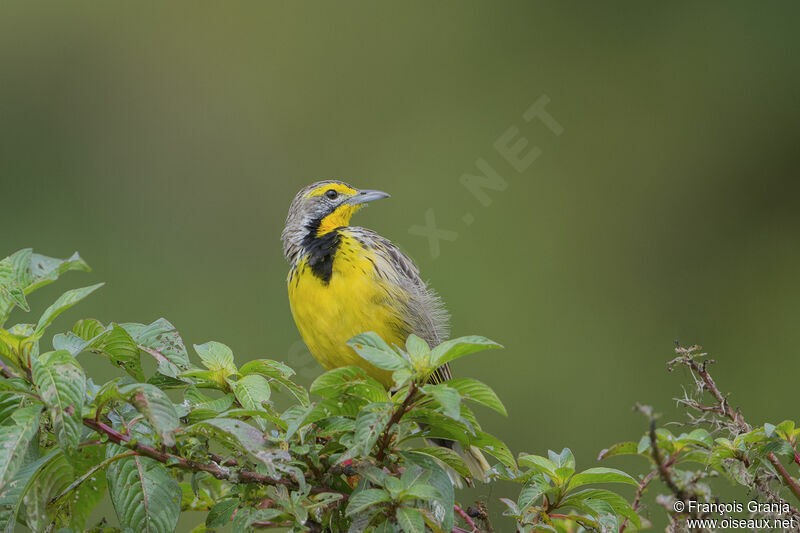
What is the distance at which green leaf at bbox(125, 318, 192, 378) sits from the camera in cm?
192

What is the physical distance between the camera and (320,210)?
12.4 feet

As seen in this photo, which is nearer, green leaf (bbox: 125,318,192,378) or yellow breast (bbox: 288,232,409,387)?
green leaf (bbox: 125,318,192,378)

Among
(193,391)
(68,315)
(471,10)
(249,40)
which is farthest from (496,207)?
(193,391)

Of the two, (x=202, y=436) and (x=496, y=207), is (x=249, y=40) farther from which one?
(x=202, y=436)

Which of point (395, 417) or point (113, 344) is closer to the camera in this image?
point (395, 417)

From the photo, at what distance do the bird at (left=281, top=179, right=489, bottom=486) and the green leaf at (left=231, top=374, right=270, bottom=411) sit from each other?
1.12 metres

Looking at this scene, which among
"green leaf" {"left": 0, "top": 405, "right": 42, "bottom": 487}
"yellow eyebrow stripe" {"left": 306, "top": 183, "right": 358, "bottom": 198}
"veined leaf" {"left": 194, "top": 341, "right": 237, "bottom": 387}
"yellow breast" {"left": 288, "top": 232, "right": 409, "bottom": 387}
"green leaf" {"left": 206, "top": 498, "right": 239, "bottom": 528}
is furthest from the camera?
"yellow eyebrow stripe" {"left": 306, "top": 183, "right": 358, "bottom": 198}

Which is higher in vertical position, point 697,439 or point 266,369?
point 266,369

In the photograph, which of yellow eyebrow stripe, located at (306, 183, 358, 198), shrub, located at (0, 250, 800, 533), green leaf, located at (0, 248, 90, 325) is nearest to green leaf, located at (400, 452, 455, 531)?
shrub, located at (0, 250, 800, 533)

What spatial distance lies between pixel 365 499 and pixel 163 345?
615 millimetres

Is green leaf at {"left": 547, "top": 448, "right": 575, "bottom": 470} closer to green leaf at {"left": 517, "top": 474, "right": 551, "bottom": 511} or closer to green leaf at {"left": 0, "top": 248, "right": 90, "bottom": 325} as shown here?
green leaf at {"left": 517, "top": 474, "right": 551, "bottom": 511}

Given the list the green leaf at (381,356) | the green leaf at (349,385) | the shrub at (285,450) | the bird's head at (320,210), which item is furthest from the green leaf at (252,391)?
the bird's head at (320,210)

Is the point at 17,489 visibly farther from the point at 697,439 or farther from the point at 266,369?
the point at 697,439

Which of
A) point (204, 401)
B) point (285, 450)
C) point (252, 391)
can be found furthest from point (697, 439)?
point (204, 401)
